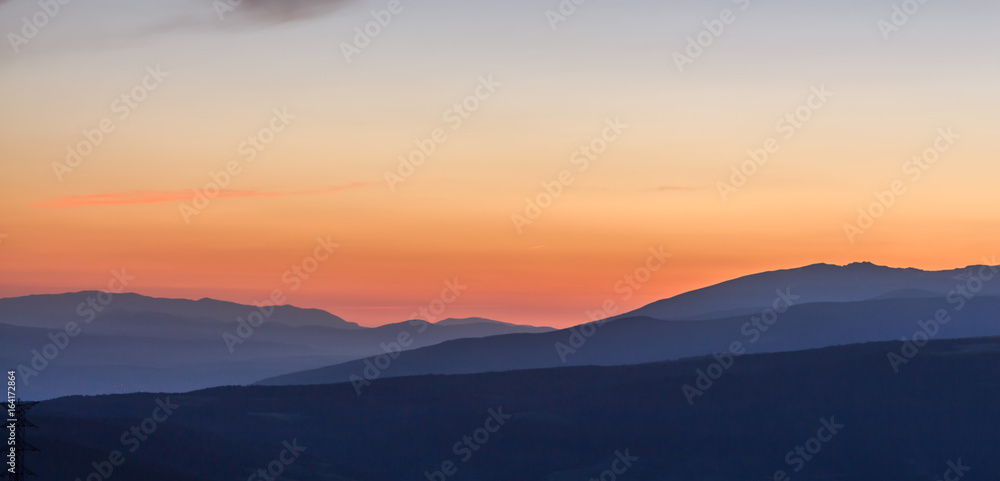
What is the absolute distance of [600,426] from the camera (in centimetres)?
17075

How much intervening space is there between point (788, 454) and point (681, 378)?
37.7 m

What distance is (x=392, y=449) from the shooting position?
520 feet

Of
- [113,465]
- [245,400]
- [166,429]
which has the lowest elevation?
[245,400]

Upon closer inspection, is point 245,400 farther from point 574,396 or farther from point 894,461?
point 894,461

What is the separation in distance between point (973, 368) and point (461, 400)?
7947 cm

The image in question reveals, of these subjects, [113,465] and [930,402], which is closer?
[113,465]

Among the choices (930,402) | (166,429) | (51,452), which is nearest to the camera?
(51,452)

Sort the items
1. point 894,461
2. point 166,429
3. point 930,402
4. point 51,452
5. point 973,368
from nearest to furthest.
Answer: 1. point 51,452
2. point 166,429
3. point 894,461
4. point 930,402
5. point 973,368

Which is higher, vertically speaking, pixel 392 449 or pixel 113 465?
pixel 113 465

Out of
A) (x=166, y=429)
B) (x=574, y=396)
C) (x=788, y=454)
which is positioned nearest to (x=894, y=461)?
(x=788, y=454)

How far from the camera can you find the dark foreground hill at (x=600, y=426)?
140500 millimetres

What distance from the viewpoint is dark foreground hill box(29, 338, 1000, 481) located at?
140500 mm

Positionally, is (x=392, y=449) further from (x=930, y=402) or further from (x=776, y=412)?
(x=930, y=402)

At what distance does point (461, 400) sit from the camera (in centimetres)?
18812
